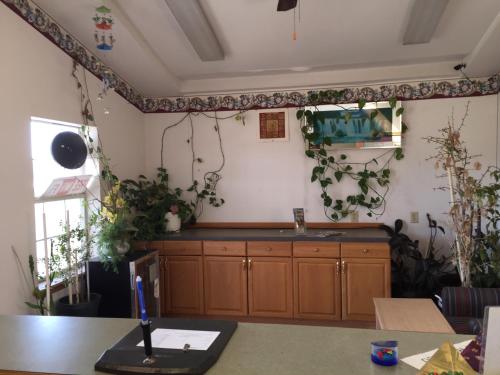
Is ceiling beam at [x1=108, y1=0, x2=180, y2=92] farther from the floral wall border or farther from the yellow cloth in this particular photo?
the yellow cloth

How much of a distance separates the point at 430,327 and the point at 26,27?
312 cm

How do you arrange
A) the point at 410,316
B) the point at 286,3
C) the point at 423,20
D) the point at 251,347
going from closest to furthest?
the point at 251,347, the point at 286,3, the point at 410,316, the point at 423,20

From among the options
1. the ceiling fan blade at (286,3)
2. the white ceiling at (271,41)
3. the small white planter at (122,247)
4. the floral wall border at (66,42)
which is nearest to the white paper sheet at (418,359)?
the ceiling fan blade at (286,3)

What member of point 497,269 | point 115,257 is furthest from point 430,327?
point 115,257

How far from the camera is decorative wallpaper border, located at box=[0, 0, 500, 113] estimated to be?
3.29 m

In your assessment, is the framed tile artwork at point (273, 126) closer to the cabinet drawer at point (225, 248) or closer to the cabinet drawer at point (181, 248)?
the cabinet drawer at point (225, 248)

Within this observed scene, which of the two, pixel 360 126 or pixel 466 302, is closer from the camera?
pixel 466 302

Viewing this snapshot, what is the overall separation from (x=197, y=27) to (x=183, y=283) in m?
2.28

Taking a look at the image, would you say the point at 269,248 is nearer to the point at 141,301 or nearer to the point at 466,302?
the point at 466,302

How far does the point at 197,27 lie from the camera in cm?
301

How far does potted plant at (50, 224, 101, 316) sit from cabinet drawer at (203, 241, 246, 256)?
1060mm

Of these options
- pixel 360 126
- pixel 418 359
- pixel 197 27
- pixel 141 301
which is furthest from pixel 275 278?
pixel 141 301

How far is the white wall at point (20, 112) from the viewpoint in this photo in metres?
2.54

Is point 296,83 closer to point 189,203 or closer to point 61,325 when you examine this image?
point 189,203
